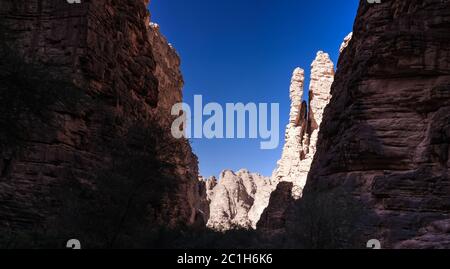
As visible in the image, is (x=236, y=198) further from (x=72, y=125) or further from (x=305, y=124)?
(x=72, y=125)

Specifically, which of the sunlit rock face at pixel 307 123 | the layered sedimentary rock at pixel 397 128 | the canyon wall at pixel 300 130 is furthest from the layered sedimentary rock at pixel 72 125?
the sunlit rock face at pixel 307 123

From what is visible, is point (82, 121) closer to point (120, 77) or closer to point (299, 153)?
point (120, 77)

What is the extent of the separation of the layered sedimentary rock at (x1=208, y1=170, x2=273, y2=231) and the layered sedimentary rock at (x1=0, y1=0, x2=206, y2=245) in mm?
59581

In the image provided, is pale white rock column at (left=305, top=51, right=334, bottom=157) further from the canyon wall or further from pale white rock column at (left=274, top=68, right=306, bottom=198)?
pale white rock column at (left=274, top=68, right=306, bottom=198)

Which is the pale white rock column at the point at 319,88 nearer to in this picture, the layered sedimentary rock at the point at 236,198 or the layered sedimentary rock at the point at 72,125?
the layered sedimentary rock at the point at 236,198

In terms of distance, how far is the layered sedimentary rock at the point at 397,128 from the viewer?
17734 mm

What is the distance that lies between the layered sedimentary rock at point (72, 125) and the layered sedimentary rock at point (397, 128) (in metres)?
8.58

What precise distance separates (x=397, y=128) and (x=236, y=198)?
242 ft

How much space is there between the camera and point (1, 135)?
1221 cm

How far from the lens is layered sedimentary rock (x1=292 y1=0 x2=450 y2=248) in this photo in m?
17.7

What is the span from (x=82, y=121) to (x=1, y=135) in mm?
7609

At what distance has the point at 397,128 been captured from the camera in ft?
68.0

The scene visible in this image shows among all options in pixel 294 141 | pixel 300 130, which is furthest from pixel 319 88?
pixel 294 141
